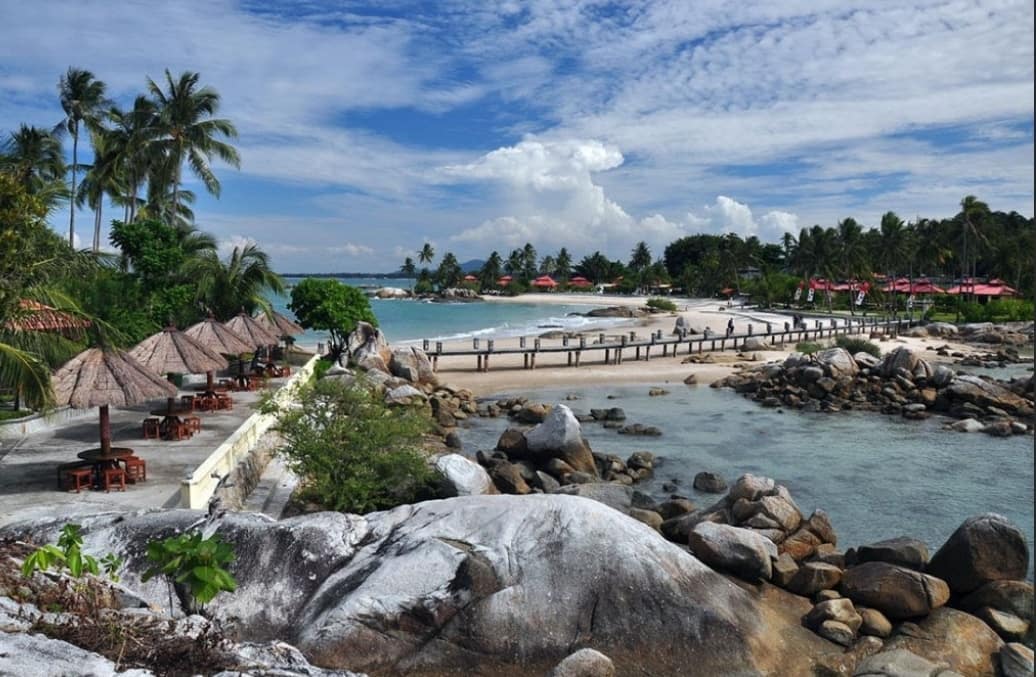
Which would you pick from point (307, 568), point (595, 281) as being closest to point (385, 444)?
point (307, 568)

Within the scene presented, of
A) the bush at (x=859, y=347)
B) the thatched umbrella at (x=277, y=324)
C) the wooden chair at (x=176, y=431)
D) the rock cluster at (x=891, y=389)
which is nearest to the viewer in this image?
the wooden chair at (x=176, y=431)

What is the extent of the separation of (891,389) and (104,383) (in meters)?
29.6

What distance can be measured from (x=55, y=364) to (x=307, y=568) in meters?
10.1

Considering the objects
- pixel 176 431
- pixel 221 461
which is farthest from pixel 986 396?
pixel 176 431

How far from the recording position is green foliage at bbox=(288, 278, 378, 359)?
108 ft

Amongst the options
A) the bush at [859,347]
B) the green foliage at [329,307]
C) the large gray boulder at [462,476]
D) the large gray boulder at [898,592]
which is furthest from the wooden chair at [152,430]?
the bush at [859,347]

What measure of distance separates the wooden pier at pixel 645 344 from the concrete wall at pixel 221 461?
23.4 m

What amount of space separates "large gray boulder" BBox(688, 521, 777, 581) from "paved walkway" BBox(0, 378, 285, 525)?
8617 mm

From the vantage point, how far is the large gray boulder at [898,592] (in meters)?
11.9

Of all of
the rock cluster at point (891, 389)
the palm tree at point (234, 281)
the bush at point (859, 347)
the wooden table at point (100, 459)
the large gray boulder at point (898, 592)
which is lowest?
the large gray boulder at point (898, 592)

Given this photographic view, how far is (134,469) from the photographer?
13977 mm

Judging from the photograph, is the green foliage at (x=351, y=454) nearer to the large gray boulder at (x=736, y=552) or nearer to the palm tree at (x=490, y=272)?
the large gray boulder at (x=736, y=552)

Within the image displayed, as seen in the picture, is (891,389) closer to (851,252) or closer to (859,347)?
(859,347)

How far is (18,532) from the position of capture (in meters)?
9.75
